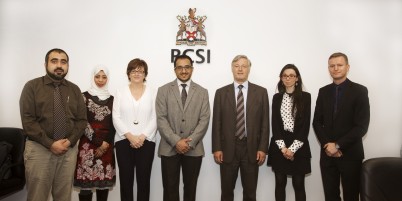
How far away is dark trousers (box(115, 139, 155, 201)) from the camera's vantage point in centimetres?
307

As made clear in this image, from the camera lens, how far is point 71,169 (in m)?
2.91

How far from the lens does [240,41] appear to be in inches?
153

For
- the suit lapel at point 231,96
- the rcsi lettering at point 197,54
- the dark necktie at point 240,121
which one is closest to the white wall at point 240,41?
the rcsi lettering at point 197,54

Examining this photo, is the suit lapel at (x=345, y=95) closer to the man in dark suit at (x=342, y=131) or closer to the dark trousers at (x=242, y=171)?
the man in dark suit at (x=342, y=131)

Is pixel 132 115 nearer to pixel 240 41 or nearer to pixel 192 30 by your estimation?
pixel 192 30

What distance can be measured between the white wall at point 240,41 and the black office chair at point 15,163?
64 cm

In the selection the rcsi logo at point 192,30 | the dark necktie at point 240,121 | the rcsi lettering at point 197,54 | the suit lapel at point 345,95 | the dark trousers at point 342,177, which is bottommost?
the dark trousers at point 342,177

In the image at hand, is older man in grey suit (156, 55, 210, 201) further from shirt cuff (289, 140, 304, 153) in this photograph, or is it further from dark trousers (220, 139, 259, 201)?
shirt cuff (289, 140, 304, 153)

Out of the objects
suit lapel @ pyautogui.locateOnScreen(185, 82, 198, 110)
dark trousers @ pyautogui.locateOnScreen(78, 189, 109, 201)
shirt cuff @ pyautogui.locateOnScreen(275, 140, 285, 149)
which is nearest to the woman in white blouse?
dark trousers @ pyautogui.locateOnScreen(78, 189, 109, 201)

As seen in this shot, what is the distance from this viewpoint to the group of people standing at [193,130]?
2949 millimetres

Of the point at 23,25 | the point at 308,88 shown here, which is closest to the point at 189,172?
the point at 308,88

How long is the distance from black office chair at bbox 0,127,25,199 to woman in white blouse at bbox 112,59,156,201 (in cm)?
110

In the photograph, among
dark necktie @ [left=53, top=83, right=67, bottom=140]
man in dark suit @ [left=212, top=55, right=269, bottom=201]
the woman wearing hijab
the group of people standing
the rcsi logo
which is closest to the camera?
dark necktie @ [left=53, top=83, right=67, bottom=140]

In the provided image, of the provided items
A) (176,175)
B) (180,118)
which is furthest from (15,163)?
(180,118)
